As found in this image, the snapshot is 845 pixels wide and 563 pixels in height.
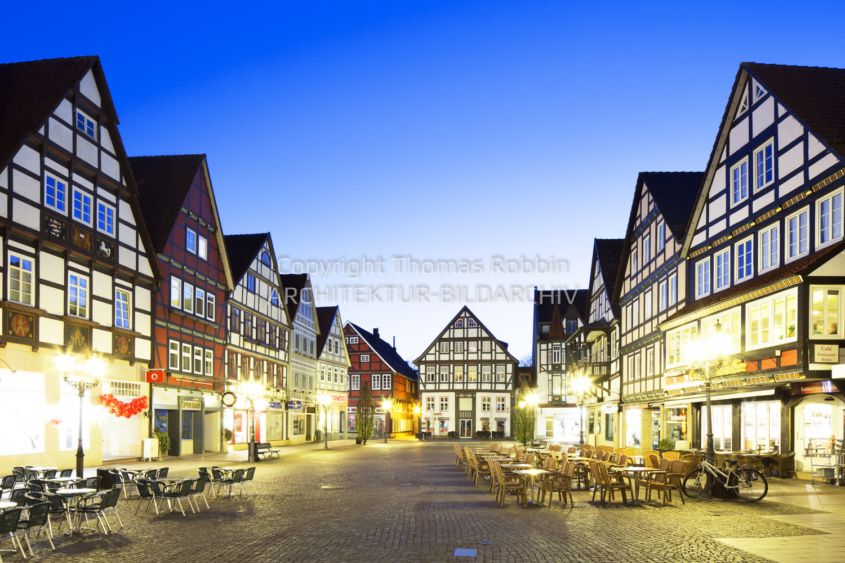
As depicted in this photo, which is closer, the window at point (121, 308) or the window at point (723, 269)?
the window at point (723, 269)

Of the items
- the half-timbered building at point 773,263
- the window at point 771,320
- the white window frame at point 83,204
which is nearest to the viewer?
the half-timbered building at point 773,263

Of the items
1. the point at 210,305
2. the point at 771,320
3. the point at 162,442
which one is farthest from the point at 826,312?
the point at 210,305

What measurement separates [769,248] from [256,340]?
3276 cm

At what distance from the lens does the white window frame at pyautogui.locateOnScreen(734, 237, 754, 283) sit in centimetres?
2695

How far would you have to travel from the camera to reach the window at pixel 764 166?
25945 millimetres

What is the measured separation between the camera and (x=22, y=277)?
25297 millimetres

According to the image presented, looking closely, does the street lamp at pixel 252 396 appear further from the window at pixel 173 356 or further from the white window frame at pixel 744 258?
the white window frame at pixel 744 258

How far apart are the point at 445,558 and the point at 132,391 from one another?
2420cm

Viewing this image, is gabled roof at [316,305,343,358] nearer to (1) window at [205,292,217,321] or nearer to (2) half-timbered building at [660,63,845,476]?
(1) window at [205,292,217,321]

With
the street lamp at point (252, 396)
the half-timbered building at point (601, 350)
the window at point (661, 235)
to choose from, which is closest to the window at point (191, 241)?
the street lamp at point (252, 396)

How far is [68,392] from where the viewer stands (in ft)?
91.6

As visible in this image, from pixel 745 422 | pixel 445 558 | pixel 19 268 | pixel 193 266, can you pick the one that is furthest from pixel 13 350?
pixel 745 422

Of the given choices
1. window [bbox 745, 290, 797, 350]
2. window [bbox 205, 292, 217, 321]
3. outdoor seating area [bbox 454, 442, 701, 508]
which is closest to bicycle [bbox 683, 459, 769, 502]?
outdoor seating area [bbox 454, 442, 701, 508]

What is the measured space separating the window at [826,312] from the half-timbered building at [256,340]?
2944 centimetres
